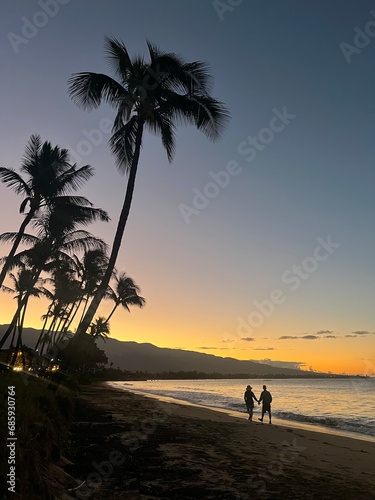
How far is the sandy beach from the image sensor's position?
617 centimetres

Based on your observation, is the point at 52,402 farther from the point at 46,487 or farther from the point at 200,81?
the point at 200,81

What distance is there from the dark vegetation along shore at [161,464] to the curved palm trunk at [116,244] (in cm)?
265

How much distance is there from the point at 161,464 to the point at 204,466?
2.93ft

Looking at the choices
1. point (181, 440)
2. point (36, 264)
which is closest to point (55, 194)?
point (36, 264)

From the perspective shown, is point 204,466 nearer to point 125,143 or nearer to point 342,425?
point 125,143

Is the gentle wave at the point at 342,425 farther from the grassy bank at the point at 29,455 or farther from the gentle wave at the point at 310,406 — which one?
the grassy bank at the point at 29,455

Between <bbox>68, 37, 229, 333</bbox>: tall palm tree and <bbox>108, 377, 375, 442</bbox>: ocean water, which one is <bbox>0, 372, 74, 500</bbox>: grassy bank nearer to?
<bbox>68, 37, 229, 333</bbox>: tall palm tree

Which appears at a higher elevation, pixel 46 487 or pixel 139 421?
pixel 46 487

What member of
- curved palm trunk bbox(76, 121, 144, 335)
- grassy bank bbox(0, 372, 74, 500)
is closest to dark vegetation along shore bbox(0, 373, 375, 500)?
grassy bank bbox(0, 372, 74, 500)

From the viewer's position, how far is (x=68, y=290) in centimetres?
3969

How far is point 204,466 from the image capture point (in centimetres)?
767

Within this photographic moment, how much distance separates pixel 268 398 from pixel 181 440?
9.63m

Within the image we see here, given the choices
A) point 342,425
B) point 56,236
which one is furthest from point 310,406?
point 56,236

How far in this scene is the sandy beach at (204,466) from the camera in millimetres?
6168
